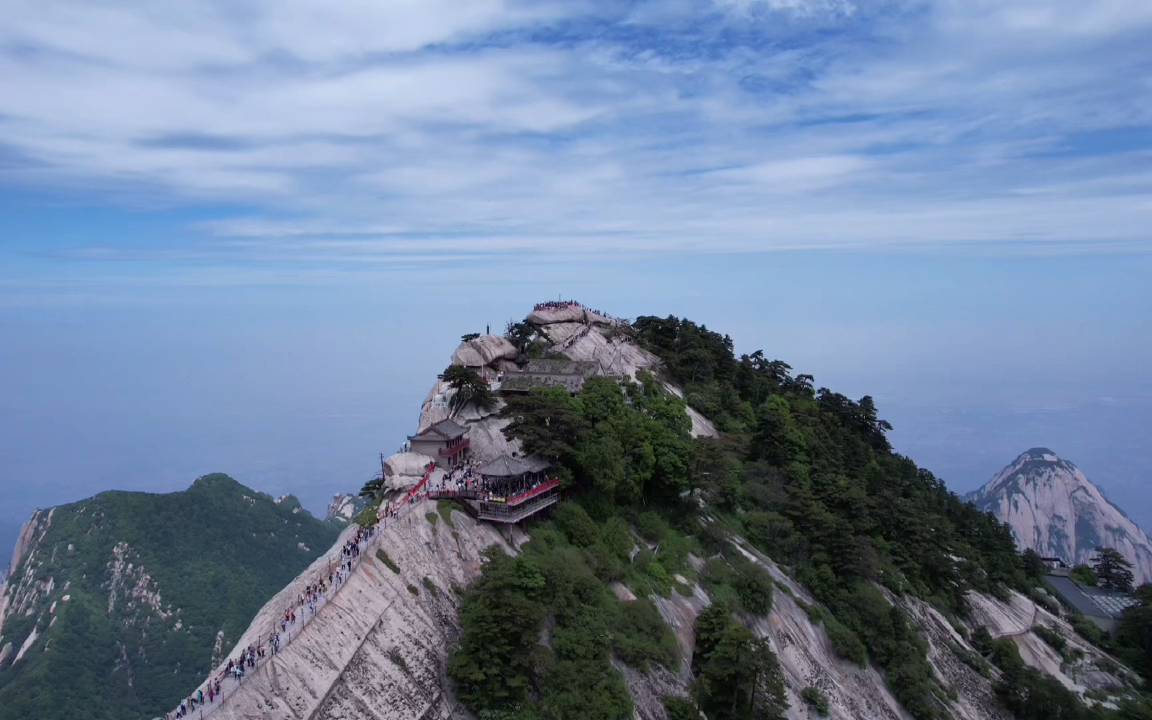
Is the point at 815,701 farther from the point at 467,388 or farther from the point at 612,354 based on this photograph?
the point at 612,354

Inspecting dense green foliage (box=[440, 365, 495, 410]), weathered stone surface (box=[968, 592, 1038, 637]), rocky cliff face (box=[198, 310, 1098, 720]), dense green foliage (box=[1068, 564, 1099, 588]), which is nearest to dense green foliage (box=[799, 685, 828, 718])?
rocky cliff face (box=[198, 310, 1098, 720])

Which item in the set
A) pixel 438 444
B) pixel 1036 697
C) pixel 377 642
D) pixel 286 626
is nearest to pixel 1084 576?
pixel 1036 697

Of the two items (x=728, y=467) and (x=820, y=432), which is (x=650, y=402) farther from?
(x=820, y=432)

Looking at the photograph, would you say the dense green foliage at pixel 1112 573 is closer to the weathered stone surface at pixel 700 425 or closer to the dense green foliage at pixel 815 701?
the weathered stone surface at pixel 700 425

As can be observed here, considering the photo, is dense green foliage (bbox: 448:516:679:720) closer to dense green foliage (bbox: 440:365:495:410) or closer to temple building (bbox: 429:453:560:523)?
temple building (bbox: 429:453:560:523)

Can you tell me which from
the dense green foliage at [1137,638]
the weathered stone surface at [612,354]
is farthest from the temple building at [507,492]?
the dense green foliage at [1137,638]
